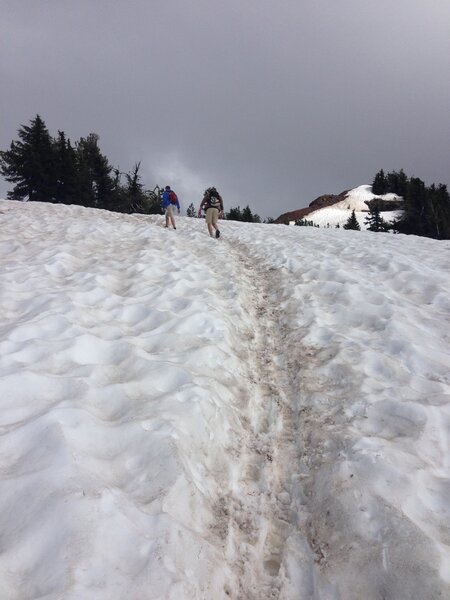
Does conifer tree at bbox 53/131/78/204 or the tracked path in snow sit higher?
conifer tree at bbox 53/131/78/204

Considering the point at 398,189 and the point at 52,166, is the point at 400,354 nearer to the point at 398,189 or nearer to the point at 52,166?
the point at 52,166

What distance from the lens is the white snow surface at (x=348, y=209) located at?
6475cm

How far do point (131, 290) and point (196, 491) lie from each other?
4758mm

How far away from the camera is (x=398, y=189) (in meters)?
71.6

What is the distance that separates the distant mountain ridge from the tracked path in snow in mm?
65885

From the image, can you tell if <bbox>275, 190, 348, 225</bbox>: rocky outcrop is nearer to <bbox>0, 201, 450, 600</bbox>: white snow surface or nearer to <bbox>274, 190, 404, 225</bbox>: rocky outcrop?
<bbox>274, 190, 404, 225</bbox>: rocky outcrop

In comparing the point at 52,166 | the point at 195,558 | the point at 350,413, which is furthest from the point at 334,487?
the point at 52,166

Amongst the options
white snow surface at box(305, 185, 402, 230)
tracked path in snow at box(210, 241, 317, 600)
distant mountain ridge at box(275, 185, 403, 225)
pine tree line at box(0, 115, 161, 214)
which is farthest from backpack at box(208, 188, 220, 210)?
distant mountain ridge at box(275, 185, 403, 225)

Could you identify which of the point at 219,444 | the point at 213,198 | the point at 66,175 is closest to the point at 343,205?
the point at 66,175

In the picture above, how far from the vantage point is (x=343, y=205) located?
237ft

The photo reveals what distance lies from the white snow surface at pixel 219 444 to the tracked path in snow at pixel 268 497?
0.05 feet

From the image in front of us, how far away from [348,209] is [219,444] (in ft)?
242

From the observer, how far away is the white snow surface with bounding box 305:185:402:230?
64.8 meters

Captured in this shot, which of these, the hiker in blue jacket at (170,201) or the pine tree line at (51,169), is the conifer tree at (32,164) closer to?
the pine tree line at (51,169)
